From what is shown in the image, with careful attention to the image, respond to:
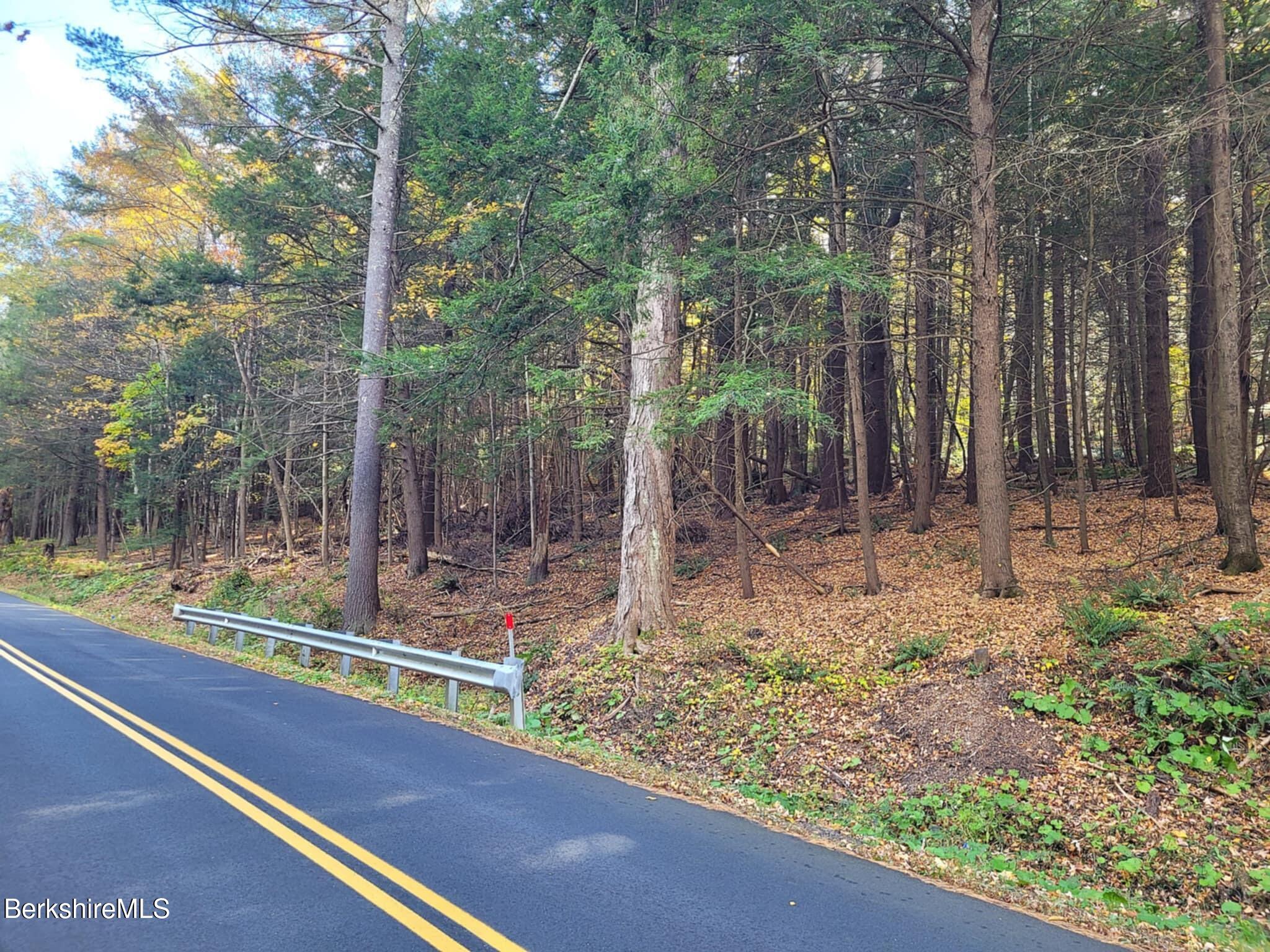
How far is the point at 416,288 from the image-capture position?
1816cm

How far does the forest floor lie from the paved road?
72 centimetres

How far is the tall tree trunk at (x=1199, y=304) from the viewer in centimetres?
1278

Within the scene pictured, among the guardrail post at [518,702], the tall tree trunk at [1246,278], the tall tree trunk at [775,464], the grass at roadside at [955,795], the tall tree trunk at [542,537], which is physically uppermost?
the tall tree trunk at [1246,278]

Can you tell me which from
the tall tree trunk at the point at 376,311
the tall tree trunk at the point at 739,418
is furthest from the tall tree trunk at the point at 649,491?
the tall tree trunk at the point at 376,311

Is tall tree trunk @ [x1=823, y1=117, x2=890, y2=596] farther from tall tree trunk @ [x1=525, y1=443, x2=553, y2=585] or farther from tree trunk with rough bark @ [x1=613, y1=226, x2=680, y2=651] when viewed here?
tall tree trunk @ [x1=525, y1=443, x2=553, y2=585]

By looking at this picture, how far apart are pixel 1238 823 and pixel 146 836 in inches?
318

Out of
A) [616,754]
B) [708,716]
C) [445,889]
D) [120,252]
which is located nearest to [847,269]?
[708,716]

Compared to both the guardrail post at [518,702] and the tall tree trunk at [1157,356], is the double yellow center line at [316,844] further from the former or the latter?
the tall tree trunk at [1157,356]

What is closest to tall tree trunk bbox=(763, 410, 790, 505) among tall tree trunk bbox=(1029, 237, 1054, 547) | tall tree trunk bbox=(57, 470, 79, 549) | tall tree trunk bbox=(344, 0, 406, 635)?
tall tree trunk bbox=(1029, 237, 1054, 547)

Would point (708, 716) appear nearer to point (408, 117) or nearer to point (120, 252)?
point (408, 117)

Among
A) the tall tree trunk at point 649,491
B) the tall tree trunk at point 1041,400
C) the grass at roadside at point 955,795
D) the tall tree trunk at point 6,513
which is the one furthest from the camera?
the tall tree trunk at point 6,513

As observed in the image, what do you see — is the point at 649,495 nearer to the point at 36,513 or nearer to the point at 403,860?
the point at 403,860

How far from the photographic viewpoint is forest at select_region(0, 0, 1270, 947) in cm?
808

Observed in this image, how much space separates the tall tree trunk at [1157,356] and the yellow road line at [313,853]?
1553 centimetres
